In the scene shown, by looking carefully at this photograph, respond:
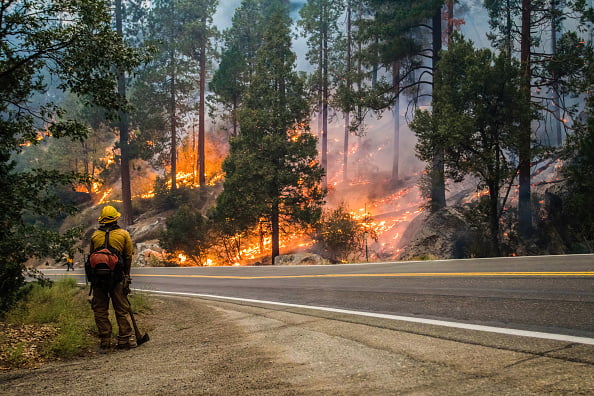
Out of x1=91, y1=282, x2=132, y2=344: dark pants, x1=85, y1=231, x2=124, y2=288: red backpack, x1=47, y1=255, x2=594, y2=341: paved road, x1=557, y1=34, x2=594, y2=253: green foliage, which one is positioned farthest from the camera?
x1=557, y1=34, x2=594, y2=253: green foliage

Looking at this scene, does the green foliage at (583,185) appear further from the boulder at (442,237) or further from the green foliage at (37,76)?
the green foliage at (37,76)

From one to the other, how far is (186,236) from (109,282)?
20.0m

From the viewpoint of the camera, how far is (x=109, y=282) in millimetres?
5996

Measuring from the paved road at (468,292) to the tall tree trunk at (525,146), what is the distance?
347 inches

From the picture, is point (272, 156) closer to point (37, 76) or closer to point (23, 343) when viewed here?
point (37, 76)

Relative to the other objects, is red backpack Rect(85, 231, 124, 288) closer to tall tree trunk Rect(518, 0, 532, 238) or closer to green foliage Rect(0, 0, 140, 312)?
green foliage Rect(0, 0, 140, 312)

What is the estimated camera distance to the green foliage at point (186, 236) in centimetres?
2550

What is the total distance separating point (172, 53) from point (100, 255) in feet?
137

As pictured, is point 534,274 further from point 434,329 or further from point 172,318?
point 172,318

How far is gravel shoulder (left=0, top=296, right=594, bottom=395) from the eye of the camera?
2949 mm

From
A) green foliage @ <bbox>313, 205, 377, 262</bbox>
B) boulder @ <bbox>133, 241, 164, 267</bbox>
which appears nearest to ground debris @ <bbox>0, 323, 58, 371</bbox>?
green foliage @ <bbox>313, 205, 377, 262</bbox>

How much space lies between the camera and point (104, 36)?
7.45m

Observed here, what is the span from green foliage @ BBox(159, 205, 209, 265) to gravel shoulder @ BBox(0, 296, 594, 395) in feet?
66.9

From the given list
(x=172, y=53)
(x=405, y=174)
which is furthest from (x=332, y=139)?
(x=172, y=53)
